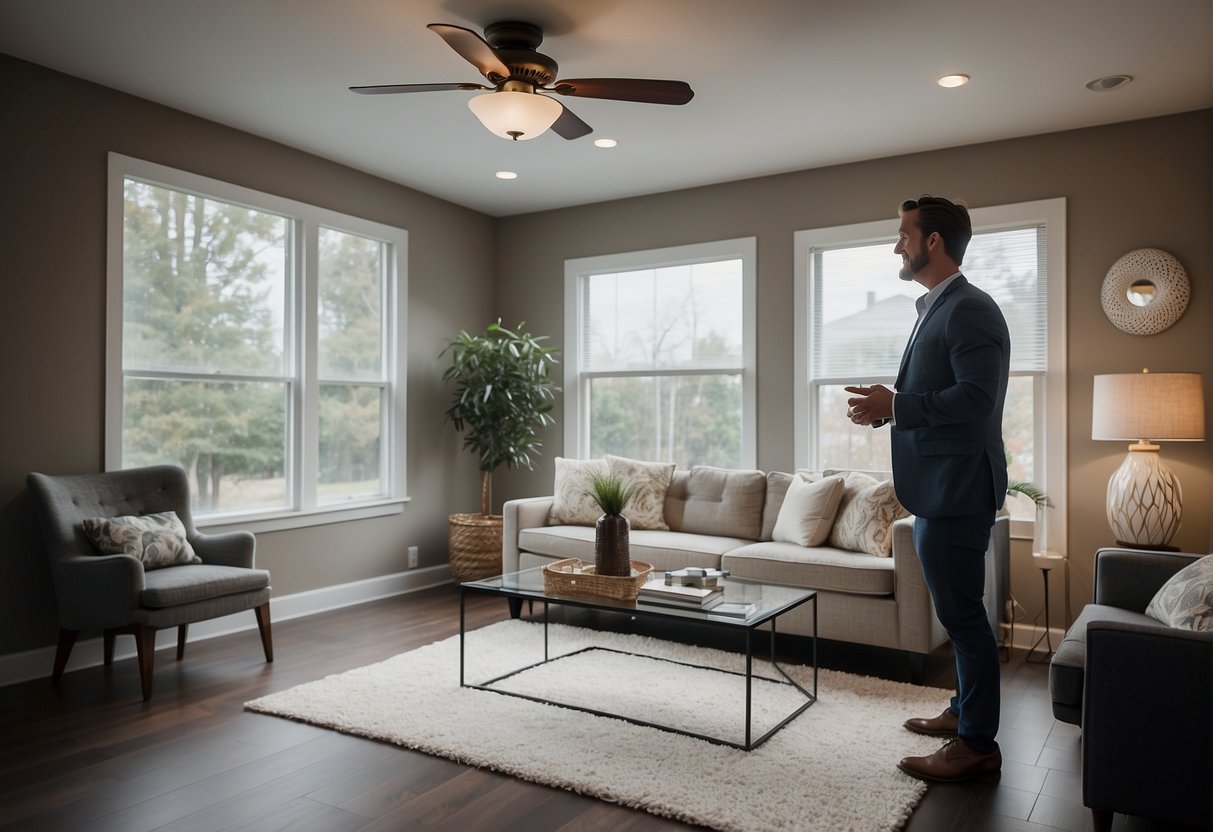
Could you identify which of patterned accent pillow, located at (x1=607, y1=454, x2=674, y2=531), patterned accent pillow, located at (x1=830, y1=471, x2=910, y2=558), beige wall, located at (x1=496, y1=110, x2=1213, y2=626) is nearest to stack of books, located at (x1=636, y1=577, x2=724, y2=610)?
patterned accent pillow, located at (x1=830, y1=471, x2=910, y2=558)

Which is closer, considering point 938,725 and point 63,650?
point 938,725

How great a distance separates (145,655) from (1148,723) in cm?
341

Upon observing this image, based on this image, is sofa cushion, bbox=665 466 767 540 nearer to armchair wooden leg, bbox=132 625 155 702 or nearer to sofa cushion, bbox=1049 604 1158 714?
sofa cushion, bbox=1049 604 1158 714

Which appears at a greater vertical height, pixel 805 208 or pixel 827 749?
pixel 805 208

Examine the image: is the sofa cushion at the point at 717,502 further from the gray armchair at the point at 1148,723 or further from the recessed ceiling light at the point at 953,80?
the gray armchair at the point at 1148,723

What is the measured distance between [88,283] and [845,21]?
344cm

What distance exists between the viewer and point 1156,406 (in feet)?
11.9

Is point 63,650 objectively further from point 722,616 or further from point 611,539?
point 722,616

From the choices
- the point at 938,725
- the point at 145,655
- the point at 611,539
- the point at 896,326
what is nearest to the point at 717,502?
the point at 896,326

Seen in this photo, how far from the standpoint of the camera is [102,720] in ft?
10.1

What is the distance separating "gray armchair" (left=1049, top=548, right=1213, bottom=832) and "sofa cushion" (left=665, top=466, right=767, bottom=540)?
2.46 meters

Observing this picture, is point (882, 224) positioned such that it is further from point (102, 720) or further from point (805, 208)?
point (102, 720)

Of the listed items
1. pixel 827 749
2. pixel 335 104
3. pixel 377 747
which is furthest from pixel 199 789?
pixel 335 104

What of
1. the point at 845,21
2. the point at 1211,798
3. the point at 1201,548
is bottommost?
the point at 1211,798
